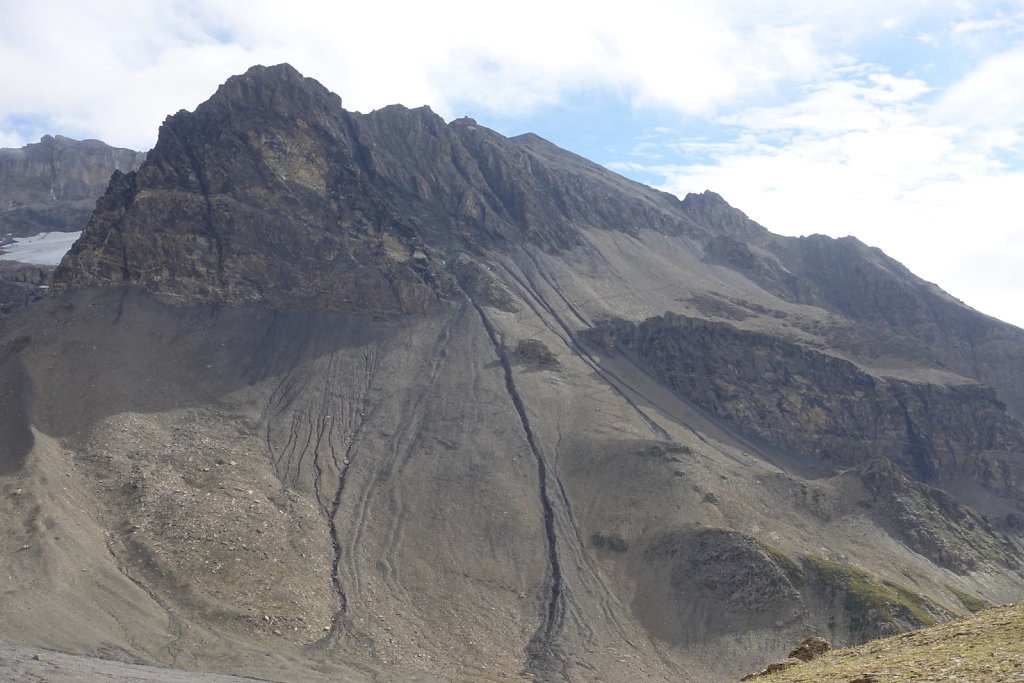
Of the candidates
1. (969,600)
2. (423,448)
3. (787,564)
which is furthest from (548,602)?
(969,600)

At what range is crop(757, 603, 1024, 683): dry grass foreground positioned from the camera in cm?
2291

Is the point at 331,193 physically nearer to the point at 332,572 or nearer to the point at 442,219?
the point at 442,219

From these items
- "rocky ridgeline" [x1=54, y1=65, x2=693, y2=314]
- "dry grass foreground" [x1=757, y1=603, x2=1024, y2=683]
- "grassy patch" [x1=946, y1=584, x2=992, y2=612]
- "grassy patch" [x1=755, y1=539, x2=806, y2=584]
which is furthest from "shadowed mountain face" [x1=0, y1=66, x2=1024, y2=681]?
"dry grass foreground" [x1=757, y1=603, x2=1024, y2=683]

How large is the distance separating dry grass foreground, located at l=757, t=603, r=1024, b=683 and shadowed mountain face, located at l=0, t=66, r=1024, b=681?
49.9 metres

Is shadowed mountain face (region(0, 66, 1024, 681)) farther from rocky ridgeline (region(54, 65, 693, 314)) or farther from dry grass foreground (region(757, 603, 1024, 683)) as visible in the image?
dry grass foreground (region(757, 603, 1024, 683))


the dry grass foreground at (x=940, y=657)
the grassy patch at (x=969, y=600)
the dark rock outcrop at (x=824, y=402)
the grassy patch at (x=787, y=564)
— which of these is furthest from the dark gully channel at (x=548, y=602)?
the grassy patch at (x=969, y=600)

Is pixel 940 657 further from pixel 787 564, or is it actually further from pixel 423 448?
pixel 423 448

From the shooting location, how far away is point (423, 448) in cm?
11481

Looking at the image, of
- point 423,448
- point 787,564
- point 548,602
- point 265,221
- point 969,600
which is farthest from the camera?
point 265,221

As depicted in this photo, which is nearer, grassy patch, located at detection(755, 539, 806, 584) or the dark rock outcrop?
grassy patch, located at detection(755, 539, 806, 584)

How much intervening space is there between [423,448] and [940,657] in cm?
9319

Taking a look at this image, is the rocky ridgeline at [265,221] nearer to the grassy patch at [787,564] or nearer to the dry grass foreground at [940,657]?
the grassy patch at [787,564]

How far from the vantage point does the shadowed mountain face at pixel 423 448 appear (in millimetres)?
80062

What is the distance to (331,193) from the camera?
164 meters
